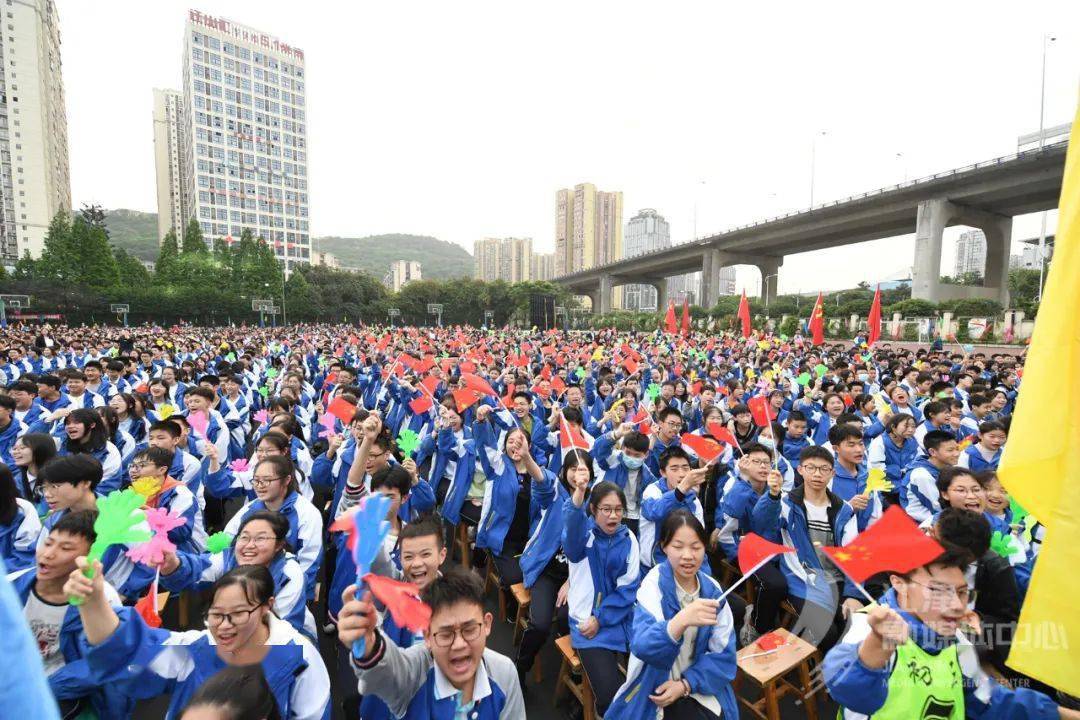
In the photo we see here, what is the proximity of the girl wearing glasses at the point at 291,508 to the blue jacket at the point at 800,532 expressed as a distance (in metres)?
3.00

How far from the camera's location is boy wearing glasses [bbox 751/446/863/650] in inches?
143

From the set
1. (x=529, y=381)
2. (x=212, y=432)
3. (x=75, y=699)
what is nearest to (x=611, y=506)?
(x=75, y=699)

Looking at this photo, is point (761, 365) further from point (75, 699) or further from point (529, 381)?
point (75, 699)

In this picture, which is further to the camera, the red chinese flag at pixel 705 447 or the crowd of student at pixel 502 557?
the red chinese flag at pixel 705 447

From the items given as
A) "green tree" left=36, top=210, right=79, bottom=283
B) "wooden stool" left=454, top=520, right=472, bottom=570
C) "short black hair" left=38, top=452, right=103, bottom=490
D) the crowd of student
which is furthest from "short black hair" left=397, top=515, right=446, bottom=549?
"green tree" left=36, top=210, right=79, bottom=283

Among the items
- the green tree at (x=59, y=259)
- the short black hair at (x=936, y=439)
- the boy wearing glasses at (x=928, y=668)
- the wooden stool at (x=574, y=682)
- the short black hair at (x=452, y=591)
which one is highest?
the green tree at (x=59, y=259)

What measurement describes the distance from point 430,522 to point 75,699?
158 centimetres

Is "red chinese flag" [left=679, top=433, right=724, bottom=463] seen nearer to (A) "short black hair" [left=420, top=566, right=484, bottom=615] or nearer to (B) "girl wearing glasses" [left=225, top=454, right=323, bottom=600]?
(A) "short black hair" [left=420, top=566, right=484, bottom=615]

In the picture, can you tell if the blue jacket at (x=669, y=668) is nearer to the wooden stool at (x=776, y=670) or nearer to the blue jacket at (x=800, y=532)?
the wooden stool at (x=776, y=670)

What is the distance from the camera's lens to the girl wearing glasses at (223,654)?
6.73 ft

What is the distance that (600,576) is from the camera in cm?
332

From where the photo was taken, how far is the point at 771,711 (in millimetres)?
3027

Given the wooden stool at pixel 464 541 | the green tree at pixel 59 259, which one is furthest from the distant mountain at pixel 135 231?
the wooden stool at pixel 464 541

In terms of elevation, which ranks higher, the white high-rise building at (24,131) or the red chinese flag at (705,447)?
the white high-rise building at (24,131)
